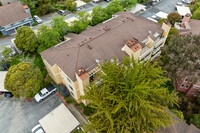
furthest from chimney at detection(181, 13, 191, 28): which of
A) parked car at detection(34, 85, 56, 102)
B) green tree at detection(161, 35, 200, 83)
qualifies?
parked car at detection(34, 85, 56, 102)

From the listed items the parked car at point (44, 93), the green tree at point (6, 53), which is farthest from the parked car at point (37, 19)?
the parked car at point (44, 93)

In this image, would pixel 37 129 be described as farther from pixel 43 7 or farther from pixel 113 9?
pixel 43 7

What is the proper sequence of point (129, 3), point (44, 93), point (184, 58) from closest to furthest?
point (184, 58), point (44, 93), point (129, 3)

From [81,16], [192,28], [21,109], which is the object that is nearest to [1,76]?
[21,109]

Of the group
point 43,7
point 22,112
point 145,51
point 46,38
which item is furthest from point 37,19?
point 145,51

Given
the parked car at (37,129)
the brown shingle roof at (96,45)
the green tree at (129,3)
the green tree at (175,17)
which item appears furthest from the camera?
the green tree at (129,3)

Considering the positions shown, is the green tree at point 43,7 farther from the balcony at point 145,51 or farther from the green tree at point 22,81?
the balcony at point 145,51
